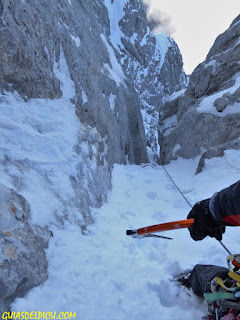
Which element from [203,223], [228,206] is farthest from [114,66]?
[228,206]

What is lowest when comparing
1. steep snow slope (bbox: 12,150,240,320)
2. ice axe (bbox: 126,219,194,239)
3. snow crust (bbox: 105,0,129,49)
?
steep snow slope (bbox: 12,150,240,320)

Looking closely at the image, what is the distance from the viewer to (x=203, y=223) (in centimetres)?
252

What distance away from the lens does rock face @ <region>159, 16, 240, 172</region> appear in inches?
526

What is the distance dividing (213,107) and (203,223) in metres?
14.0

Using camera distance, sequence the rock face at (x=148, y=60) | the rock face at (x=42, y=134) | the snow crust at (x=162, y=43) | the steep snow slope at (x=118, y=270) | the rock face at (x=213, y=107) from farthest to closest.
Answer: the snow crust at (x=162, y=43) → the rock face at (x=148, y=60) → the rock face at (x=213, y=107) → the rock face at (x=42, y=134) → the steep snow slope at (x=118, y=270)

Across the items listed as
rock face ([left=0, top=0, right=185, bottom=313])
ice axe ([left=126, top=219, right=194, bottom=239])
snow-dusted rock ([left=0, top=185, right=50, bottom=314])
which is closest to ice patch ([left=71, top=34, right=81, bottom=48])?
rock face ([left=0, top=0, right=185, bottom=313])

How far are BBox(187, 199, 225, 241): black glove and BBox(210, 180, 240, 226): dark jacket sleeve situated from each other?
0.38 ft

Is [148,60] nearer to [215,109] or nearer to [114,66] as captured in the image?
[114,66]

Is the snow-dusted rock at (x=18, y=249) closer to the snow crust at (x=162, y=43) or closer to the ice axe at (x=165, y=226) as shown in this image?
the ice axe at (x=165, y=226)

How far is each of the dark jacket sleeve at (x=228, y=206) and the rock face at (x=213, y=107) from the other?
10422mm

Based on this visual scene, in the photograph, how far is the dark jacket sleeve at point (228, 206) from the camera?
2109mm

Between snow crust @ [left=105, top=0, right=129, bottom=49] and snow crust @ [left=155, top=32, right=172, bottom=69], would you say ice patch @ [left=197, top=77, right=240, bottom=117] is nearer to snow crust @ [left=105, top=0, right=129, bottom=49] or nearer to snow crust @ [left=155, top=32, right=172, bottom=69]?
snow crust @ [left=105, top=0, right=129, bottom=49]

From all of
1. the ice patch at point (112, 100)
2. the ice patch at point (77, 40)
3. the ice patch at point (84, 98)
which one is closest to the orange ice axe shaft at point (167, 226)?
the ice patch at point (84, 98)

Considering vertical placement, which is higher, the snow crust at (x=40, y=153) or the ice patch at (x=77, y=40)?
the ice patch at (x=77, y=40)
